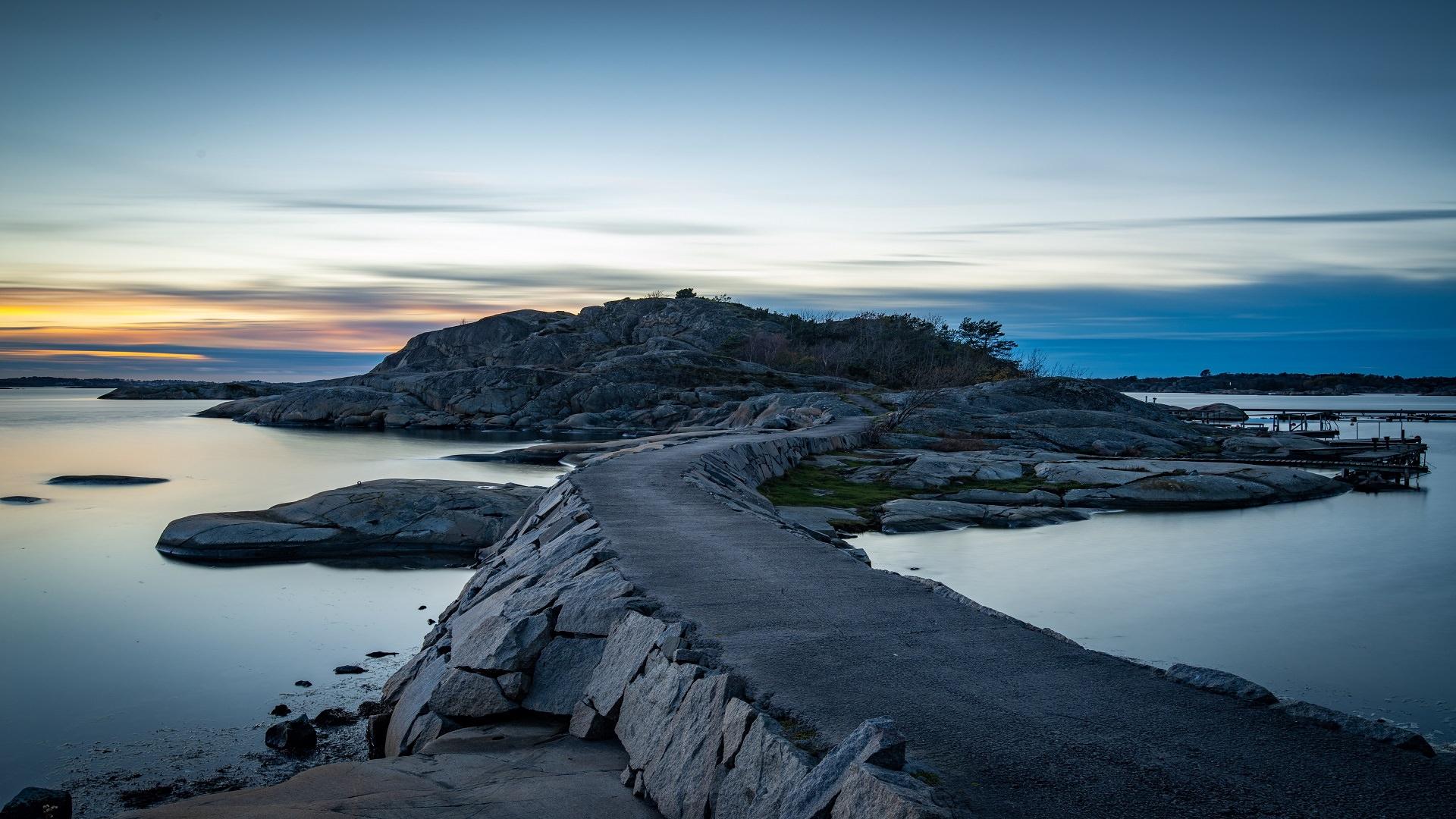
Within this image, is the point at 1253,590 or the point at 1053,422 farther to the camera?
the point at 1053,422

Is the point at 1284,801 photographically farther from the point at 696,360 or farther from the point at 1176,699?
the point at 696,360

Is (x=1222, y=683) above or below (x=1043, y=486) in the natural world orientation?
above

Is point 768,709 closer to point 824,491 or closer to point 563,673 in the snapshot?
point 563,673

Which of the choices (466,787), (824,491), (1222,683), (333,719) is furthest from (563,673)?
(824,491)

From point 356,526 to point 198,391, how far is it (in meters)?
115

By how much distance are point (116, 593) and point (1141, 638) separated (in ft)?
59.7

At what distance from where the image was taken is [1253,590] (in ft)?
60.7

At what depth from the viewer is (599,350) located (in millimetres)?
107688

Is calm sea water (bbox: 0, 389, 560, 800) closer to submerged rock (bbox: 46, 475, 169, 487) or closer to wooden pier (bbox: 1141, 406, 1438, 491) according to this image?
submerged rock (bbox: 46, 475, 169, 487)

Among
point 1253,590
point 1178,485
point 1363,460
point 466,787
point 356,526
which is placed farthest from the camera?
point 1363,460

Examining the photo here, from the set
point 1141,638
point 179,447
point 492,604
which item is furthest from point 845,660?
point 179,447

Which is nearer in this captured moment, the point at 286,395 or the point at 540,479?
the point at 540,479

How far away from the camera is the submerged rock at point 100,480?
34.8 meters

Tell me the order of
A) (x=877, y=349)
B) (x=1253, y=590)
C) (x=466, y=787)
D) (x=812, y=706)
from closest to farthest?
1. (x=812, y=706)
2. (x=466, y=787)
3. (x=1253, y=590)
4. (x=877, y=349)
